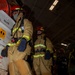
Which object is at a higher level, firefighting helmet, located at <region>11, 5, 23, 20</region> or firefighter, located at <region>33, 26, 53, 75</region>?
firefighting helmet, located at <region>11, 5, 23, 20</region>

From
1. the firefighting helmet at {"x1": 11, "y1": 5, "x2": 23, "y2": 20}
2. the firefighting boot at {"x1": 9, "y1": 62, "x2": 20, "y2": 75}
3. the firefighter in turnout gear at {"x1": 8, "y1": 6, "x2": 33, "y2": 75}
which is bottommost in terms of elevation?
the firefighting boot at {"x1": 9, "y1": 62, "x2": 20, "y2": 75}

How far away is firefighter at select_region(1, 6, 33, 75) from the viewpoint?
425 cm

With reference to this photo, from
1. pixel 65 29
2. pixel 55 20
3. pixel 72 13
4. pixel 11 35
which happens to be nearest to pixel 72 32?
pixel 65 29

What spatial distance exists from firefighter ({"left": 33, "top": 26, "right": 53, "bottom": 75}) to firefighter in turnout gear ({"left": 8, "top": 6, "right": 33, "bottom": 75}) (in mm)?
1458

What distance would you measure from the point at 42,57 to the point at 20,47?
6.47 feet

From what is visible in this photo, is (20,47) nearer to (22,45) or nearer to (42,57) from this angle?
(22,45)

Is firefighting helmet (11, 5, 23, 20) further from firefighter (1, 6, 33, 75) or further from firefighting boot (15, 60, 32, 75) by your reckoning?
firefighting boot (15, 60, 32, 75)

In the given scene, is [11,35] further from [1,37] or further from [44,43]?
[44,43]

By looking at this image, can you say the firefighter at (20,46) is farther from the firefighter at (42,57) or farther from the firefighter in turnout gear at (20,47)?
the firefighter at (42,57)

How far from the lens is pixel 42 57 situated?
602 cm

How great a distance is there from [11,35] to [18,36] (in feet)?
1.49

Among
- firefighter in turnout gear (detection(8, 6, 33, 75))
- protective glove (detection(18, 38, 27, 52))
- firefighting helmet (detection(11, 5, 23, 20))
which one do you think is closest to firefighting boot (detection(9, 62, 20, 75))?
firefighter in turnout gear (detection(8, 6, 33, 75))

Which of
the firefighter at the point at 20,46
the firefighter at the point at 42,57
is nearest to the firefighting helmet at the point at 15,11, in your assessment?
the firefighter at the point at 20,46

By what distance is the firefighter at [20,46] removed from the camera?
13.9ft
